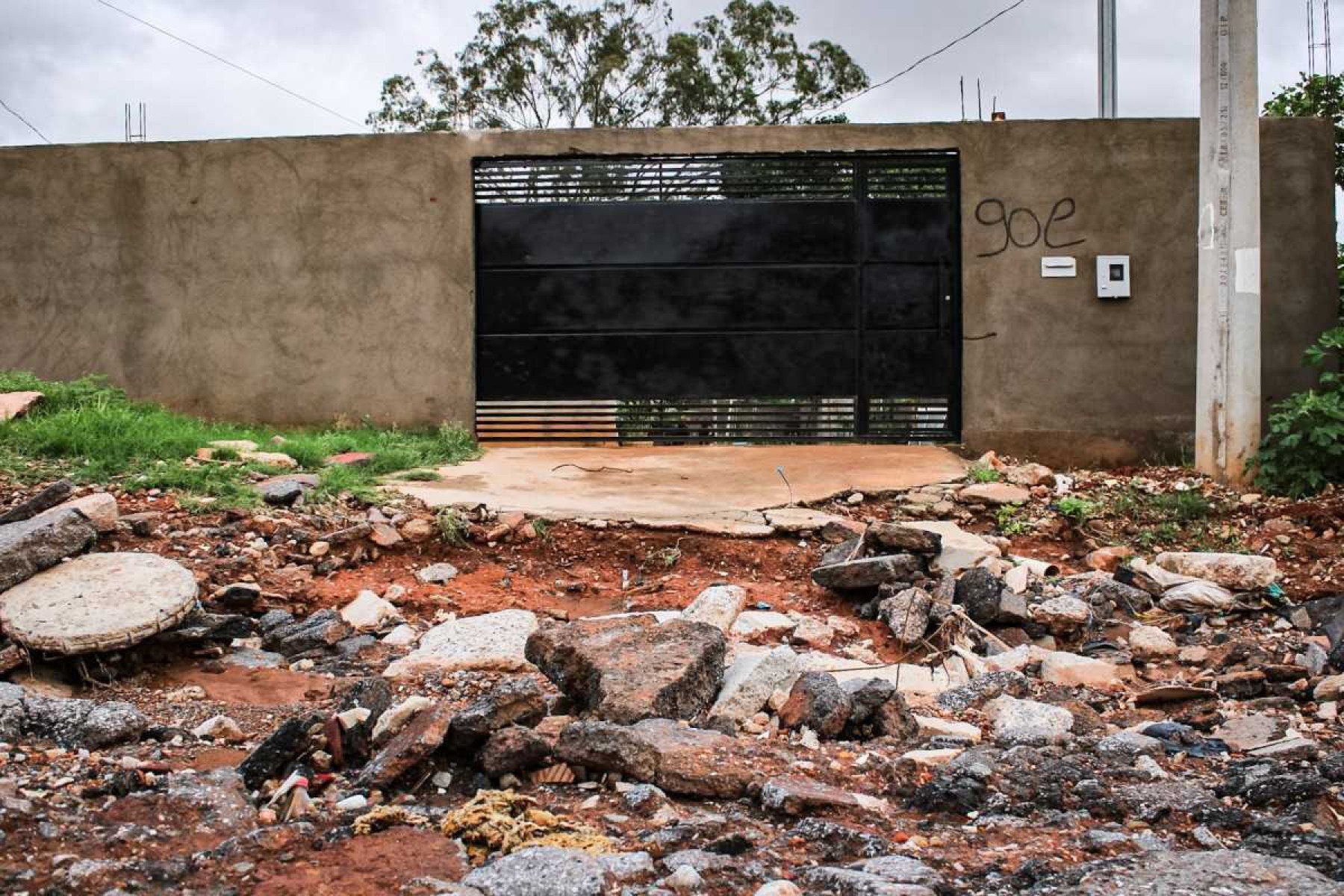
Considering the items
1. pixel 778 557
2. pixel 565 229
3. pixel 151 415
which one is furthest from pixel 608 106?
pixel 778 557

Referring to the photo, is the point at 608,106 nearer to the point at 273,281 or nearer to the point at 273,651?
the point at 273,281

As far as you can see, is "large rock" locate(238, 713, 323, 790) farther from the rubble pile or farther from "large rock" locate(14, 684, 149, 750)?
"large rock" locate(14, 684, 149, 750)

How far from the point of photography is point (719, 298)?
8.53 m

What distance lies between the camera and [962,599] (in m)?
5.15

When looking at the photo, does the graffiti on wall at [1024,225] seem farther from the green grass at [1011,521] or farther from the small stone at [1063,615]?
the small stone at [1063,615]

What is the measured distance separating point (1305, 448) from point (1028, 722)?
405 centimetres

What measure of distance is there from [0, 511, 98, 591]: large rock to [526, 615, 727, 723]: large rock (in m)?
2.20

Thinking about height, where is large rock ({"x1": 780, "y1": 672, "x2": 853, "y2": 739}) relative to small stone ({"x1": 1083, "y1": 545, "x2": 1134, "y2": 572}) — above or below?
below

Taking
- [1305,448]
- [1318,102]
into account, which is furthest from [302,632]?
[1318,102]

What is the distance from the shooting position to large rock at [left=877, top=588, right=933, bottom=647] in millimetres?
4871

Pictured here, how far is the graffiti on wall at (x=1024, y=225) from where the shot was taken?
8195mm

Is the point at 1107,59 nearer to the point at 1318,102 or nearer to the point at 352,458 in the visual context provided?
the point at 1318,102

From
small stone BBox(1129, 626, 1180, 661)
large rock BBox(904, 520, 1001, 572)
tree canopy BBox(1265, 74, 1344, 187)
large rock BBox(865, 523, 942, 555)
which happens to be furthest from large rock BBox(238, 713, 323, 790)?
tree canopy BBox(1265, 74, 1344, 187)

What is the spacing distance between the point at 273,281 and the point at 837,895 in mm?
7317
